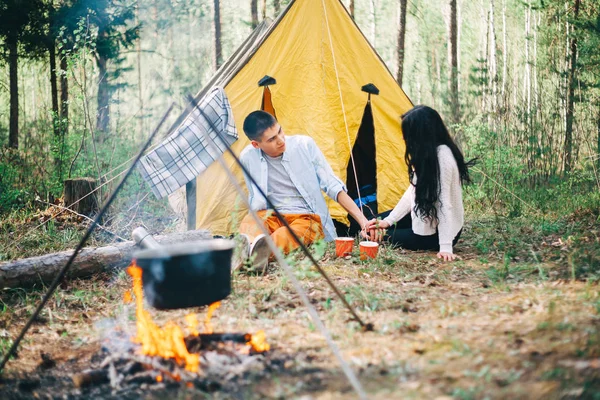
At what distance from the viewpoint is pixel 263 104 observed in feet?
16.7

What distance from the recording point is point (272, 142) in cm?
407

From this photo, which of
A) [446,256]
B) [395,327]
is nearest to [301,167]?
[446,256]

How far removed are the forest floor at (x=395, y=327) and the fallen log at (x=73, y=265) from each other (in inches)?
3.5

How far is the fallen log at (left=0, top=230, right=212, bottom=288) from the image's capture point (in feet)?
10.9

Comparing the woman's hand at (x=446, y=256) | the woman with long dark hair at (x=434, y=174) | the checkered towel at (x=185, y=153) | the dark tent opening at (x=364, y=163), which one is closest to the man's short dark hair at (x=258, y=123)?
the checkered towel at (x=185, y=153)

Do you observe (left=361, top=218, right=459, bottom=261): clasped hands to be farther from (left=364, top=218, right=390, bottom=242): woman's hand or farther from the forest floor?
the forest floor

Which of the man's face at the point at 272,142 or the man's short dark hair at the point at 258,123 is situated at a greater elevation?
the man's short dark hair at the point at 258,123

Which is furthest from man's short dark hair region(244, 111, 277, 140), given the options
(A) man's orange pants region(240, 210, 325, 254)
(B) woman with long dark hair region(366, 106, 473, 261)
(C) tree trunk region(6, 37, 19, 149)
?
(C) tree trunk region(6, 37, 19, 149)

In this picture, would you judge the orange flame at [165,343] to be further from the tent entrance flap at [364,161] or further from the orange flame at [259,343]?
the tent entrance flap at [364,161]

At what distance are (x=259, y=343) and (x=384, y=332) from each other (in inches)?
24.7

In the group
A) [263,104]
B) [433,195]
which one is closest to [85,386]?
[433,195]

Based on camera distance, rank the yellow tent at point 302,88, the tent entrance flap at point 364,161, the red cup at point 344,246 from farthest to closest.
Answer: the tent entrance flap at point 364,161 < the yellow tent at point 302,88 < the red cup at point 344,246

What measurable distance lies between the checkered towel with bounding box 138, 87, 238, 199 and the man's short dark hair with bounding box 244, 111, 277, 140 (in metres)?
0.58

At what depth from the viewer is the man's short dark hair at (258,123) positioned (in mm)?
3961
